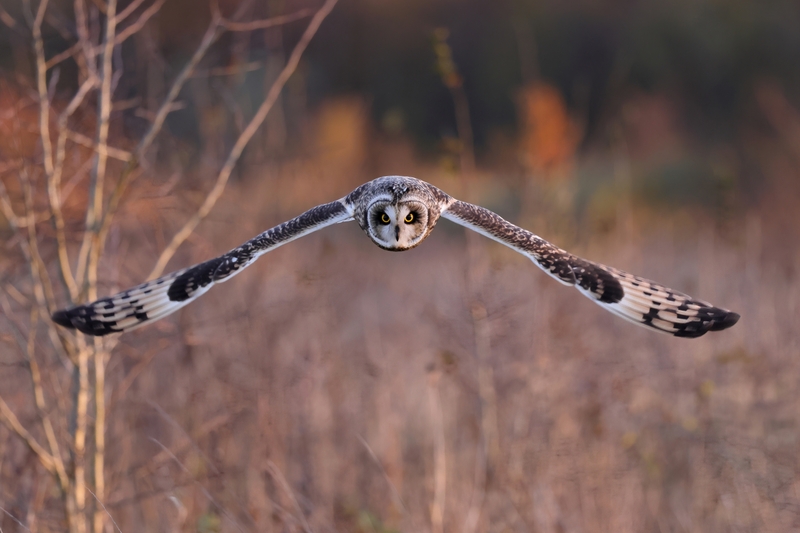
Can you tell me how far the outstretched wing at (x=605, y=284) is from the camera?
9.94ft

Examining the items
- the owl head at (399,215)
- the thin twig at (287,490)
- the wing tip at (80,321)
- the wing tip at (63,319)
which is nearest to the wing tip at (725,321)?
the owl head at (399,215)

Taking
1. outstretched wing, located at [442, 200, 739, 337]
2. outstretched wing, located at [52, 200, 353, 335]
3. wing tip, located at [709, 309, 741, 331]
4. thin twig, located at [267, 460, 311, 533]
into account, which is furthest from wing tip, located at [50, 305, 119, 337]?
wing tip, located at [709, 309, 741, 331]

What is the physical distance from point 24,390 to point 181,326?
122 centimetres

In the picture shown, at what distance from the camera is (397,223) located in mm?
2797

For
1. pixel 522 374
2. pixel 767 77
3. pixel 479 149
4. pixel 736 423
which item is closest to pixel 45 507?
pixel 522 374

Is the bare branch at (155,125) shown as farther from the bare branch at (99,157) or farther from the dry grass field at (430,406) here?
the dry grass field at (430,406)

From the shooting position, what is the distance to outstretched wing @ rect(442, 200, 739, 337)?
3.03 meters

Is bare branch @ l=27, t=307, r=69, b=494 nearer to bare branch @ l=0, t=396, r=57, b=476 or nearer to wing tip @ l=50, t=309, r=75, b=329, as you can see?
bare branch @ l=0, t=396, r=57, b=476

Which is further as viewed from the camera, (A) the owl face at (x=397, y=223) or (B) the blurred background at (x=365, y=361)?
(B) the blurred background at (x=365, y=361)

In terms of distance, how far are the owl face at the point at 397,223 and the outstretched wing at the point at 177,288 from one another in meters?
0.23

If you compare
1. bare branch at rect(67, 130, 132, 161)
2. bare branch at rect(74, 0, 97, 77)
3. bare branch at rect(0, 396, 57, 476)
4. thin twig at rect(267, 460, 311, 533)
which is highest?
bare branch at rect(74, 0, 97, 77)

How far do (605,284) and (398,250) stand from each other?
89 cm

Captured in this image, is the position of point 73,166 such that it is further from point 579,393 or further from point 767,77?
point 767,77

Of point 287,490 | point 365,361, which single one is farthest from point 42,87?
point 365,361
